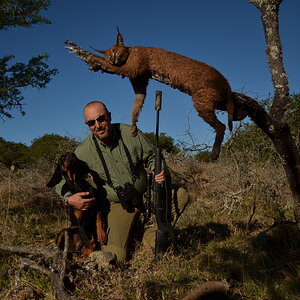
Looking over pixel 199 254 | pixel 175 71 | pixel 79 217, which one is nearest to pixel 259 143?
pixel 199 254


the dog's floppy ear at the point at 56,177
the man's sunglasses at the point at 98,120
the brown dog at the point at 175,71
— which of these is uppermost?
the man's sunglasses at the point at 98,120

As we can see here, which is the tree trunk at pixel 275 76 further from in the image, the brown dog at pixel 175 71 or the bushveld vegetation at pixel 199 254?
the brown dog at pixel 175 71

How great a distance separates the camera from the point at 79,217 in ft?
13.6

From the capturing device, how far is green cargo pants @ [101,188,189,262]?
4391 mm

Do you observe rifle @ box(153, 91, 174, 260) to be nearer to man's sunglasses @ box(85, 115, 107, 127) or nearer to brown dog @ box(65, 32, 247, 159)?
man's sunglasses @ box(85, 115, 107, 127)

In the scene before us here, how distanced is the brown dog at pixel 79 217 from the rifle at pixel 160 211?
2.77ft

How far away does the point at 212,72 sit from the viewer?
261 centimetres

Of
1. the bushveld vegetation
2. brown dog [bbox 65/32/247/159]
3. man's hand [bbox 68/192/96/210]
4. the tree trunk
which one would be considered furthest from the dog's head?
the tree trunk

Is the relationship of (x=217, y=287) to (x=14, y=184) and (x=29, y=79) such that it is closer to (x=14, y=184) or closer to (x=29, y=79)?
(x=14, y=184)

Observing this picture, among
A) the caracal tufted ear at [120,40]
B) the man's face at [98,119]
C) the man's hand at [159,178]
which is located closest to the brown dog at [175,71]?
the caracal tufted ear at [120,40]

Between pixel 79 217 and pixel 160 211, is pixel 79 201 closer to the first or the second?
pixel 79 217

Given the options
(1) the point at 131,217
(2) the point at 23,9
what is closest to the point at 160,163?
(1) the point at 131,217

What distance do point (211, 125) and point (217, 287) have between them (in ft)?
4.26

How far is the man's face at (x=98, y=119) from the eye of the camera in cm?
431
